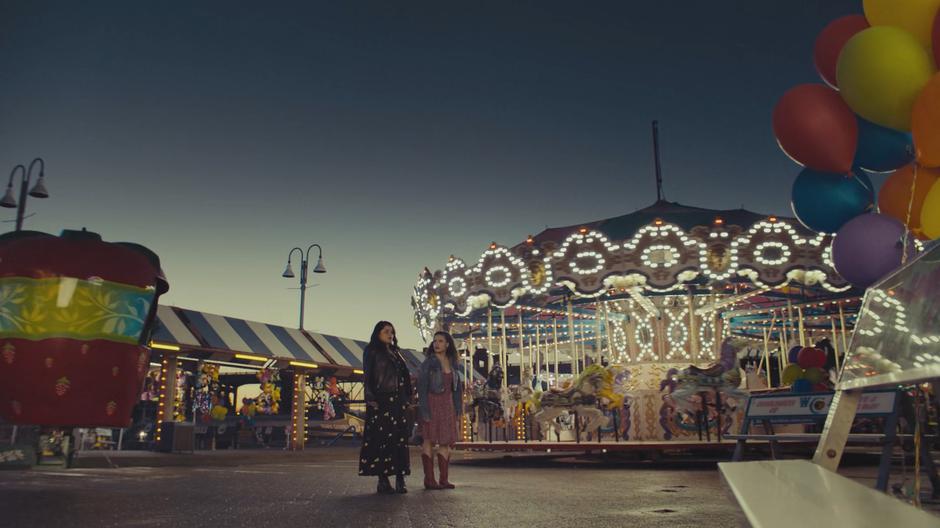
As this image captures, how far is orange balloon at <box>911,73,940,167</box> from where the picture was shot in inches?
156

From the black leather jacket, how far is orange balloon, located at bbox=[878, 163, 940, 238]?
14.2ft

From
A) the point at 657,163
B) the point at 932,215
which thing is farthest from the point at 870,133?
the point at 657,163

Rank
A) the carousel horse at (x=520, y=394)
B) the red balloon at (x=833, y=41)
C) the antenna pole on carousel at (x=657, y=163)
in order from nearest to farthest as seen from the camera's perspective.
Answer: the red balloon at (x=833, y=41) < the carousel horse at (x=520, y=394) < the antenna pole on carousel at (x=657, y=163)

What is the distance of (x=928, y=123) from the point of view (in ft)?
13.3

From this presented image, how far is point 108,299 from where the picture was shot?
7.22m

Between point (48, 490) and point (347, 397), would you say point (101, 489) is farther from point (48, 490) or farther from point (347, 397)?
point (347, 397)

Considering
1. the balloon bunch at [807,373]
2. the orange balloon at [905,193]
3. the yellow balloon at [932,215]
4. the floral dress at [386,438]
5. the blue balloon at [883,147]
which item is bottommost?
the floral dress at [386,438]

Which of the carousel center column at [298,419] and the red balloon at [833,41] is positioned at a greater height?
the red balloon at [833,41]

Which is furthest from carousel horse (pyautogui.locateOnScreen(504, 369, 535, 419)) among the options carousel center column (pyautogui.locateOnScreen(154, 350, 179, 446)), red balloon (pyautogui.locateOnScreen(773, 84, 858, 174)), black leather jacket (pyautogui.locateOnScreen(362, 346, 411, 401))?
red balloon (pyautogui.locateOnScreen(773, 84, 858, 174))

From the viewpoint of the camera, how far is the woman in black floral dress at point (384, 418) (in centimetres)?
638

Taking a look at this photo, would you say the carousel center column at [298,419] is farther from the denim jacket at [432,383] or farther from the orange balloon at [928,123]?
the orange balloon at [928,123]

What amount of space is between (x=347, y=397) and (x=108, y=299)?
2654cm

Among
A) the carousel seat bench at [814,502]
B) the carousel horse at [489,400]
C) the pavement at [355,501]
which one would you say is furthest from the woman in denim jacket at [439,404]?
the carousel horse at [489,400]

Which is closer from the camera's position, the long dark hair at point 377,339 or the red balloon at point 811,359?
the long dark hair at point 377,339
